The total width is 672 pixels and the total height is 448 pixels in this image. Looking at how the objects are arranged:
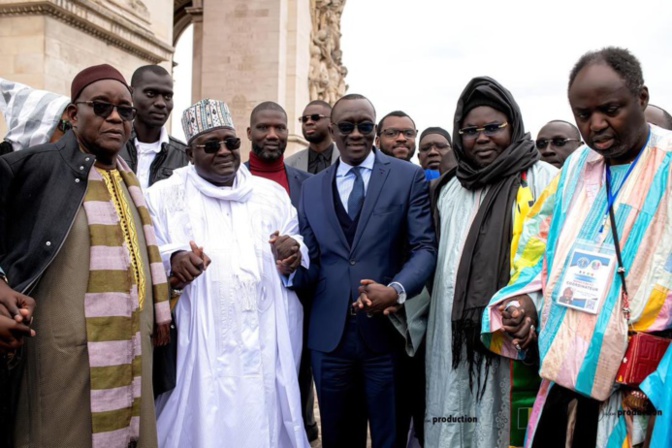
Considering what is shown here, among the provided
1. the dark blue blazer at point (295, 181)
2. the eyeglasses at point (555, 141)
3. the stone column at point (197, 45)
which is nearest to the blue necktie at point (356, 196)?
the dark blue blazer at point (295, 181)

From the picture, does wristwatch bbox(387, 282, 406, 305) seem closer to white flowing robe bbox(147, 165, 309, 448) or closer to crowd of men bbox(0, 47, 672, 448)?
crowd of men bbox(0, 47, 672, 448)

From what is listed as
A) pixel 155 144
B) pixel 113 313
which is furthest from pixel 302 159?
pixel 113 313

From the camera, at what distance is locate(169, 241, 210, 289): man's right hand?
3215 mm

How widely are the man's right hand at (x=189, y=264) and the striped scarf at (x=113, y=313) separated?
266 millimetres

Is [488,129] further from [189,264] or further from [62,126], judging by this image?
[62,126]

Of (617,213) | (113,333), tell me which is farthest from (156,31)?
(617,213)

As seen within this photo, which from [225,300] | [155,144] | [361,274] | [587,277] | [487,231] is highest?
[155,144]

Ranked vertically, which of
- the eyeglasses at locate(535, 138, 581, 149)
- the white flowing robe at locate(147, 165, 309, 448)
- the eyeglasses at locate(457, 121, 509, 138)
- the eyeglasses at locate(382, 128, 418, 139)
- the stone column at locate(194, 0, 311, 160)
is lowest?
the white flowing robe at locate(147, 165, 309, 448)

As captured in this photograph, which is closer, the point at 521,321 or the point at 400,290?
the point at 521,321

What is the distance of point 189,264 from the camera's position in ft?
10.5

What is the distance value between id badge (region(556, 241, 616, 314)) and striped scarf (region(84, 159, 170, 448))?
179 cm

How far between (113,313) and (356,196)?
1538mm

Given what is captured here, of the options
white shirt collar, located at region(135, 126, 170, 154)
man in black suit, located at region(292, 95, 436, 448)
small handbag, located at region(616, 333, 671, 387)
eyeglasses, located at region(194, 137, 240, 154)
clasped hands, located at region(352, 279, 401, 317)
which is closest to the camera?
small handbag, located at region(616, 333, 671, 387)

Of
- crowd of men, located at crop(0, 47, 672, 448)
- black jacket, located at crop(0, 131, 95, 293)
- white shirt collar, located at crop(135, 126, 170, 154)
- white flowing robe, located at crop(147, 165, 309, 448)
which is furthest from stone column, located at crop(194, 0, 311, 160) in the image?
black jacket, located at crop(0, 131, 95, 293)
